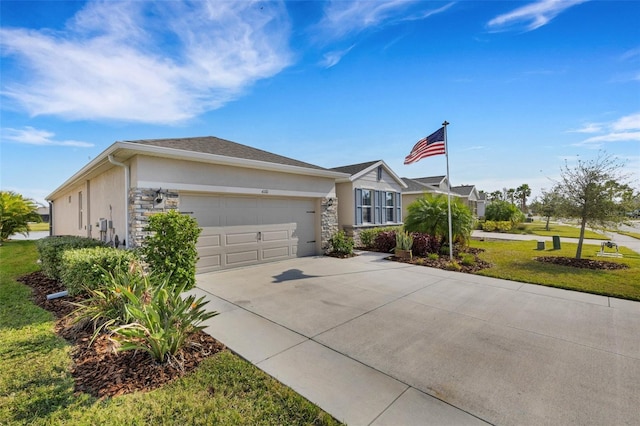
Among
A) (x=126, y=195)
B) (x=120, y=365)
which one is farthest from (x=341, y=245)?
(x=120, y=365)

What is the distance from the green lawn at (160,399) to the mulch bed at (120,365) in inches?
4.3

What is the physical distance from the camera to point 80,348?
3645 mm

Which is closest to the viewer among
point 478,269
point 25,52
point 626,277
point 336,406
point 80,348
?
point 336,406

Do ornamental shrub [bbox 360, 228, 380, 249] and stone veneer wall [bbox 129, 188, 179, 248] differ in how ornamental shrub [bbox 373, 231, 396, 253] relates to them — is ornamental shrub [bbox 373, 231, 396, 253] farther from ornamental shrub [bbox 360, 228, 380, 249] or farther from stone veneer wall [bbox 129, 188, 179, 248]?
stone veneer wall [bbox 129, 188, 179, 248]

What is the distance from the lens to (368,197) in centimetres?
1425

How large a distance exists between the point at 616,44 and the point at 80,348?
12701mm

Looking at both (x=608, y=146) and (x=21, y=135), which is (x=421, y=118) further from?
(x=21, y=135)

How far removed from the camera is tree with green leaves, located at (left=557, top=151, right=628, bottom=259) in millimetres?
8781

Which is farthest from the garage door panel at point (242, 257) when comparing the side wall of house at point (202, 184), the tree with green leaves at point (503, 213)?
Result: the tree with green leaves at point (503, 213)

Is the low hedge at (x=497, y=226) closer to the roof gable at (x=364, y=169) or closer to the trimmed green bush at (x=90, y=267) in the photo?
the roof gable at (x=364, y=169)

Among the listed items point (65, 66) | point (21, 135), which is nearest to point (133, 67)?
point (65, 66)

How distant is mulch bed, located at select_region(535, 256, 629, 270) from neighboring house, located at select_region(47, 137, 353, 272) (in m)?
7.84

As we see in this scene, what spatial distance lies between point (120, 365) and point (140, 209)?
4.39 metres

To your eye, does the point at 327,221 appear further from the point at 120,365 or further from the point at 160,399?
the point at 160,399
